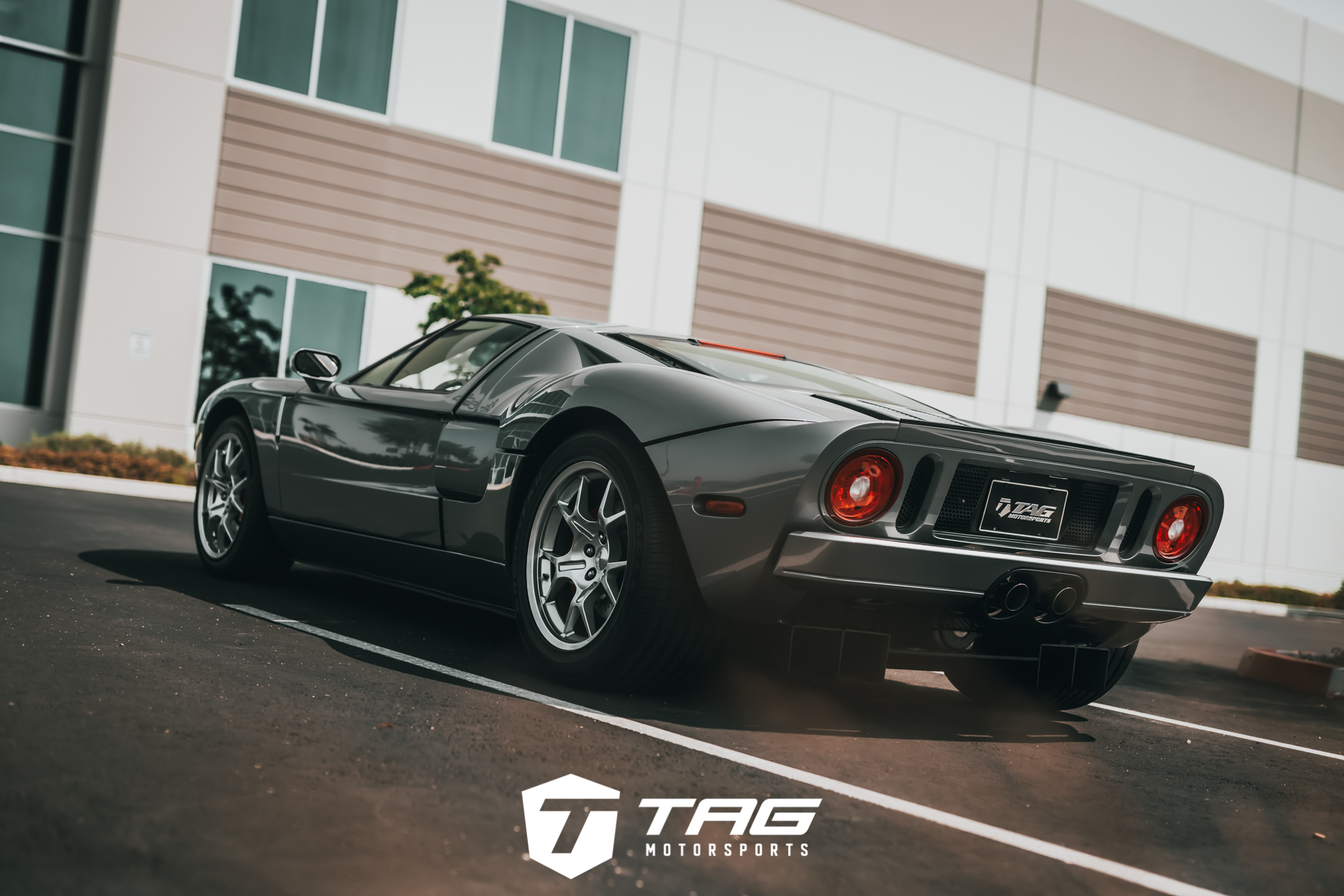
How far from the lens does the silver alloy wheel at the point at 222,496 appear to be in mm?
5320

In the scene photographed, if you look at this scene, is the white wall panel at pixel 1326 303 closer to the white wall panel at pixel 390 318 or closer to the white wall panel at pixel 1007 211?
the white wall panel at pixel 1007 211

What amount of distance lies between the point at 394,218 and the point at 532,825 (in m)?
12.7

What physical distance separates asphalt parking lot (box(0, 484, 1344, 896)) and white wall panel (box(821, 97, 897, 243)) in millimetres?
12935

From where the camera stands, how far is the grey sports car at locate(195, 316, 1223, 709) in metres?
3.21

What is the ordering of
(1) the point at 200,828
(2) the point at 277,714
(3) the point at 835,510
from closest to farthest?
1. (1) the point at 200,828
2. (2) the point at 277,714
3. (3) the point at 835,510

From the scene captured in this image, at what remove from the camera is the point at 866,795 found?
9.00 feet

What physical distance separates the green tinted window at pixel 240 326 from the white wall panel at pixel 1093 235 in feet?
40.1

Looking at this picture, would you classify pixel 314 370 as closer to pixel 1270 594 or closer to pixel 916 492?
pixel 916 492

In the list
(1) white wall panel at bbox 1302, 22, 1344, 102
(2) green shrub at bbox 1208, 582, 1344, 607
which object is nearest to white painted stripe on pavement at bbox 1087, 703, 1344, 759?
(2) green shrub at bbox 1208, 582, 1344, 607

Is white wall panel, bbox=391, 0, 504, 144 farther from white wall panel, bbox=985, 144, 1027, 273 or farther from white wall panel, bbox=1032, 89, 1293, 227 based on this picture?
white wall panel, bbox=1032, 89, 1293, 227

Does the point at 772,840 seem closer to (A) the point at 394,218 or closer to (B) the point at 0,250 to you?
(A) the point at 394,218

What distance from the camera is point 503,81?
1465cm

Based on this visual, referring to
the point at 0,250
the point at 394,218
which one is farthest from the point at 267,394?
the point at 0,250

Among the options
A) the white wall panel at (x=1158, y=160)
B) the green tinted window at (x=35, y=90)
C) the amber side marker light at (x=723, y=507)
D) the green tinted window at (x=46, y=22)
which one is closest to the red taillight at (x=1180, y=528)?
the amber side marker light at (x=723, y=507)
